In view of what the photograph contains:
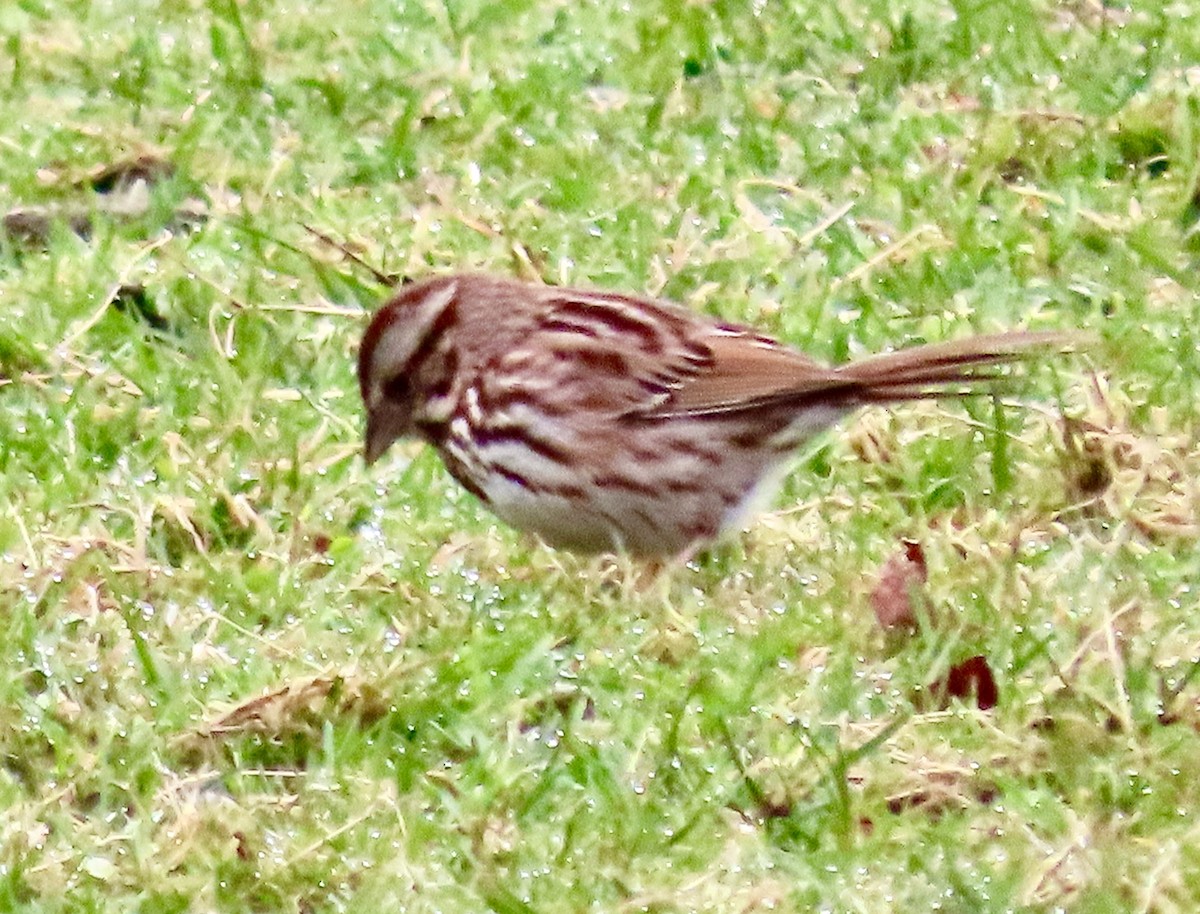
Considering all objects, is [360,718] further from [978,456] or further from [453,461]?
[978,456]

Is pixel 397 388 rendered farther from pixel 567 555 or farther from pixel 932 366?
pixel 932 366

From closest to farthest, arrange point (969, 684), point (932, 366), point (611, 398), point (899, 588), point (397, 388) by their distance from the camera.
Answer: point (969, 684) < point (899, 588) < point (932, 366) < point (611, 398) < point (397, 388)

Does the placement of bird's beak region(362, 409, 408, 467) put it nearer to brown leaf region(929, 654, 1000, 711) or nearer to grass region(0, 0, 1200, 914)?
grass region(0, 0, 1200, 914)

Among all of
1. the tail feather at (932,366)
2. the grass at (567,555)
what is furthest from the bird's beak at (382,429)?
the tail feather at (932,366)

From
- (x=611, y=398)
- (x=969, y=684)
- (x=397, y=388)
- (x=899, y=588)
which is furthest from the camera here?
(x=397, y=388)

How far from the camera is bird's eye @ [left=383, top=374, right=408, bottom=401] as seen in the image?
19.1 feet

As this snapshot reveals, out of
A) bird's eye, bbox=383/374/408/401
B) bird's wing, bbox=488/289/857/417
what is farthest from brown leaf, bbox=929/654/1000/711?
bird's eye, bbox=383/374/408/401

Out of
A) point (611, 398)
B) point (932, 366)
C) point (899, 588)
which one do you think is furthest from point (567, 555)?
point (932, 366)

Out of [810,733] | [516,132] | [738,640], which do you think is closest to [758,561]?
[738,640]

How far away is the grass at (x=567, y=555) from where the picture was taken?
4594mm

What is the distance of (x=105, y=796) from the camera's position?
15.7 feet

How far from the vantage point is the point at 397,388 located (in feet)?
19.2

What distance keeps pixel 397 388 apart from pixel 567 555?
1.79 ft

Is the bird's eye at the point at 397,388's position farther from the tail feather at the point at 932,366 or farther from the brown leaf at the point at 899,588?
the brown leaf at the point at 899,588
